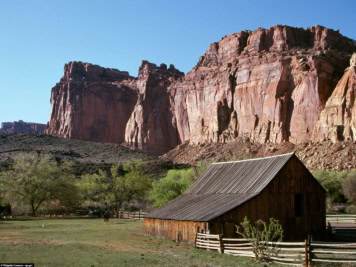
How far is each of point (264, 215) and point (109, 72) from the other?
157 meters

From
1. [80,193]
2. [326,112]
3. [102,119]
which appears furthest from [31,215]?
[102,119]

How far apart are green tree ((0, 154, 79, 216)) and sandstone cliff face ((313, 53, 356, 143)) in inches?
1660

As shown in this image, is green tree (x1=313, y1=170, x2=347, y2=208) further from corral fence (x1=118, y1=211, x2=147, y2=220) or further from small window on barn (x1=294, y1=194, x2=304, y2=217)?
small window on barn (x1=294, y1=194, x2=304, y2=217)

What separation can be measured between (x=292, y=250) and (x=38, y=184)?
42.1 meters

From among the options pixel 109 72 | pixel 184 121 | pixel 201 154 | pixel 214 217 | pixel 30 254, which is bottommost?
pixel 30 254

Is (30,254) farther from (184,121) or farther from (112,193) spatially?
(184,121)

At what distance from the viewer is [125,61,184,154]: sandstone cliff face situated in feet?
453

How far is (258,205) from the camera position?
26109 millimetres

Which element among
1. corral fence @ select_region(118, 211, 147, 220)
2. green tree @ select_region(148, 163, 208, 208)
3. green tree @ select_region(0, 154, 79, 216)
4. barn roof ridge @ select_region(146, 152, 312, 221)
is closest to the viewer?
barn roof ridge @ select_region(146, 152, 312, 221)

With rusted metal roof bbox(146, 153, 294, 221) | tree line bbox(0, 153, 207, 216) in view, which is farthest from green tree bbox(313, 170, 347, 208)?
rusted metal roof bbox(146, 153, 294, 221)

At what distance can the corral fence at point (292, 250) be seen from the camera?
59.1 feet

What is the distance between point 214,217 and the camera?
968 inches

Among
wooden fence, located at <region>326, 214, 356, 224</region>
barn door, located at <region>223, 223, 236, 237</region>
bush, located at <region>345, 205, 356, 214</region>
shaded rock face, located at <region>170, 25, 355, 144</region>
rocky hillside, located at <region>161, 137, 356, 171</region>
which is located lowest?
barn door, located at <region>223, 223, 236, 237</region>

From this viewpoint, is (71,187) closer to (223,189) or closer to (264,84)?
(223,189)
